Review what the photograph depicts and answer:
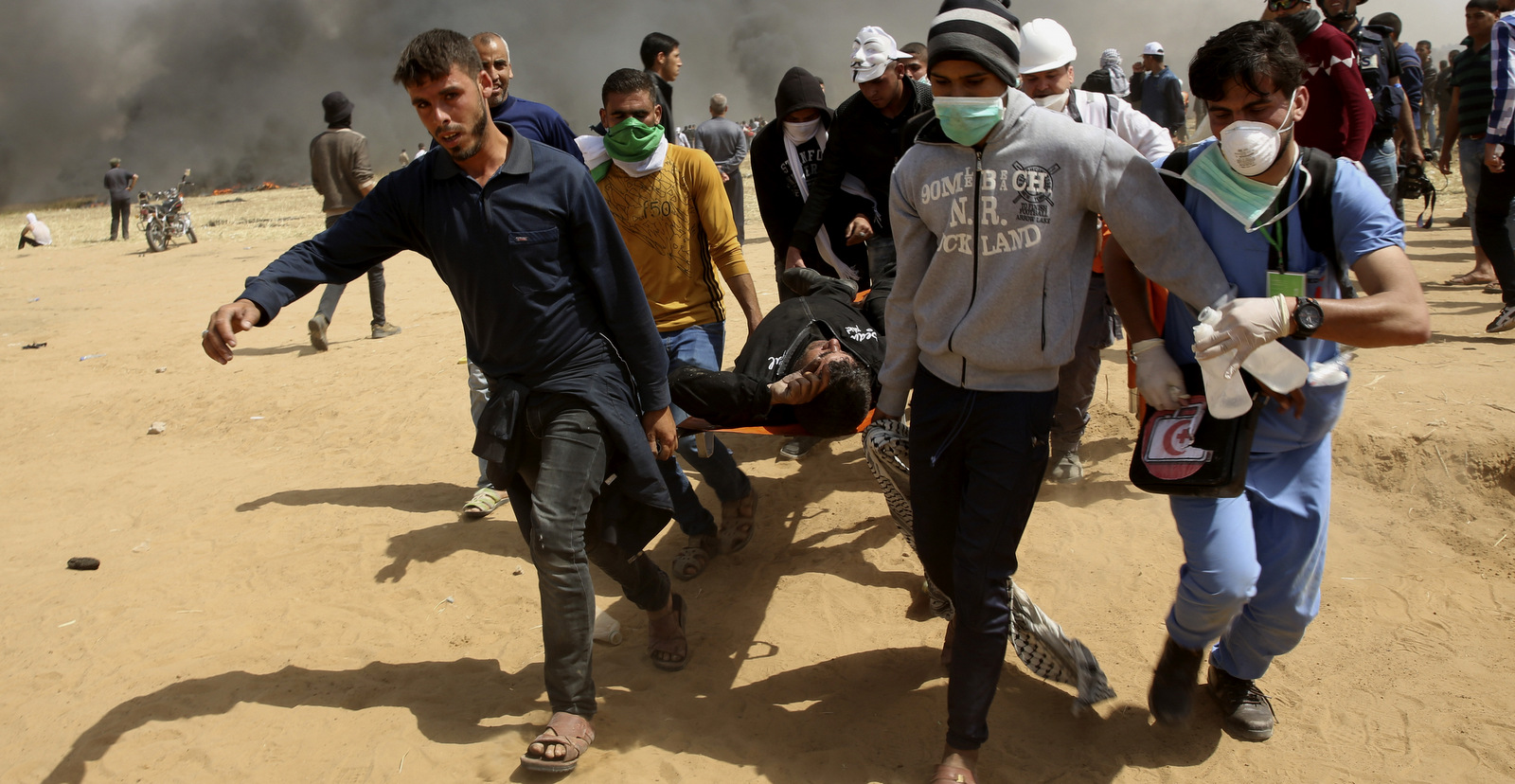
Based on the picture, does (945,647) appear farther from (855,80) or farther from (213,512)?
(213,512)

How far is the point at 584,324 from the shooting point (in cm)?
308

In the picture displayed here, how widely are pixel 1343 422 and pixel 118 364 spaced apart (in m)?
9.36

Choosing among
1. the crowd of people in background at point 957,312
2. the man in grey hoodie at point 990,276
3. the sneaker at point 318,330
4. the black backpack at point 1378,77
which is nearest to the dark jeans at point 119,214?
the sneaker at point 318,330

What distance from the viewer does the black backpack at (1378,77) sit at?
18.6 feet

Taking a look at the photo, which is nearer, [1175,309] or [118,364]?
[1175,309]

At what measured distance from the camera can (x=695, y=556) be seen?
4.36 metres

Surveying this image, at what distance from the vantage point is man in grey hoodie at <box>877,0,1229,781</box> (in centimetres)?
238

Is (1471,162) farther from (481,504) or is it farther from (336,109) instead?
(336,109)

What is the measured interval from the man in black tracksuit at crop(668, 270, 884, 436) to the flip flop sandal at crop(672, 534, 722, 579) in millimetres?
710

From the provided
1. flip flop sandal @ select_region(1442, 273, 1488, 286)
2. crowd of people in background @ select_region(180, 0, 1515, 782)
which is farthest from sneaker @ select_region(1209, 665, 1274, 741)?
flip flop sandal @ select_region(1442, 273, 1488, 286)

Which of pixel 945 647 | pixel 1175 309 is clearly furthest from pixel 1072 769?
pixel 1175 309

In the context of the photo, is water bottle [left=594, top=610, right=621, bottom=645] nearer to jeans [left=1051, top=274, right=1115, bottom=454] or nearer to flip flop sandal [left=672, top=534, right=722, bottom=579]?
flip flop sandal [left=672, top=534, right=722, bottom=579]

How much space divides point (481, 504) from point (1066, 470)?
9.68ft

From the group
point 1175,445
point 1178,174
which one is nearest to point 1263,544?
point 1175,445
